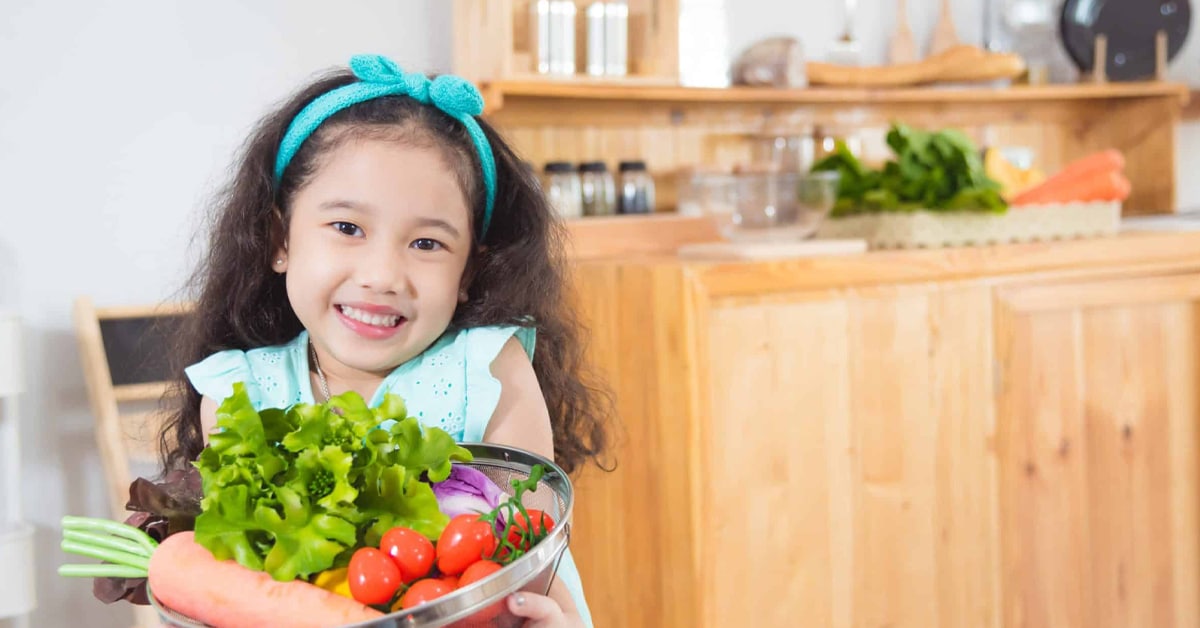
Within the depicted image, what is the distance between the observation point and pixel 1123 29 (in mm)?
2543

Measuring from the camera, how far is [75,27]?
5.98 feet

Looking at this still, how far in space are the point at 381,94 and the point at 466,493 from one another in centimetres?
40

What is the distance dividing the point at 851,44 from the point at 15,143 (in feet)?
5.34

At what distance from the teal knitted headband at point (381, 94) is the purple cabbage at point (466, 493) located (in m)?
0.35

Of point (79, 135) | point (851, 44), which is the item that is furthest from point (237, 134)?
point (851, 44)

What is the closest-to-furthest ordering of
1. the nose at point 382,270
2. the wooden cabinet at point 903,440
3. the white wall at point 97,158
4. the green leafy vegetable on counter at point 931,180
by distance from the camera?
the nose at point 382,270 → the wooden cabinet at point 903,440 → the white wall at point 97,158 → the green leafy vegetable on counter at point 931,180

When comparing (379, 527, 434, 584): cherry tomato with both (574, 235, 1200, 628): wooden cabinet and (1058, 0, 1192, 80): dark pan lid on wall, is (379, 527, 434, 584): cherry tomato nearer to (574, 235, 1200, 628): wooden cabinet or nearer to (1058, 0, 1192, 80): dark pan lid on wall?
(574, 235, 1200, 628): wooden cabinet

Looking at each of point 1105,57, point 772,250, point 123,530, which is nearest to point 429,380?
point 123,530

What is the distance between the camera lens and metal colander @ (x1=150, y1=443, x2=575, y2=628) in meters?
0.60

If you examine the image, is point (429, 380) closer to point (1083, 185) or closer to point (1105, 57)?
point (1083, 185)

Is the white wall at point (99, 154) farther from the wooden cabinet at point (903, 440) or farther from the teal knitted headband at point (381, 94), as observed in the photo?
the teal knitted headband at point (381, 94)

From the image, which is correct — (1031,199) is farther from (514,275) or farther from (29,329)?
(29,329)

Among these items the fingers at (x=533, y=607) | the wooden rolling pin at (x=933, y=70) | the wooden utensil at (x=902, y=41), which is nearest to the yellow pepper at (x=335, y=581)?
the fingers at (x=533, y=607)

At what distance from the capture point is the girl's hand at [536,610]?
2.21 feet
